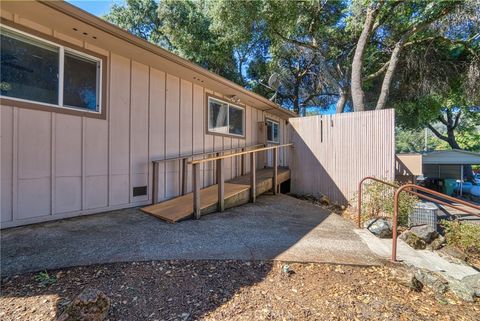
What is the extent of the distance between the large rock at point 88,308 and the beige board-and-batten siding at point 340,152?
18.6 ft

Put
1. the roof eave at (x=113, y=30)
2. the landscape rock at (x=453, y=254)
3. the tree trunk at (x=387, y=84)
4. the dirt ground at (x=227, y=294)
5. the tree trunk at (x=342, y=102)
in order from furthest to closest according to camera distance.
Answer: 1. the tree trunk at (x=342, y=102)
2. the tree trunk at (x=387, y=84)
3. the landscape rock at (x=453, y=254)
4. the roof eave at (x=113, y=30)
5. the dirt ground at (x=227, y=294)

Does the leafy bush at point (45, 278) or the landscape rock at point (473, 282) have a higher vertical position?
the leafy bush at point (45, 278)

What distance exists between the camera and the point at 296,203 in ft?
19.2

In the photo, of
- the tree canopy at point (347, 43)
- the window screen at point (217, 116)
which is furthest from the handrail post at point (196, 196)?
the tree canopy at point (347, 43)

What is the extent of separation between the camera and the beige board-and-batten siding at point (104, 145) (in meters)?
3.42

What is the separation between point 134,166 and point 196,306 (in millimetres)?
3288

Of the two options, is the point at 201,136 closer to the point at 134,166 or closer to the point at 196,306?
the point at 134,166

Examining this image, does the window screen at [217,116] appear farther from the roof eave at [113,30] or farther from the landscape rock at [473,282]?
the landscape rock at [473,282]

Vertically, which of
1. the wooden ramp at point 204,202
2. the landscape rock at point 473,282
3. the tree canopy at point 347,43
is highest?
the tree canopy at point 347,43

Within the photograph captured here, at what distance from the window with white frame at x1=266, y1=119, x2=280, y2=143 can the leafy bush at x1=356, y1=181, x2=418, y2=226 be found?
4445mm

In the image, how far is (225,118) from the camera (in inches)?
279

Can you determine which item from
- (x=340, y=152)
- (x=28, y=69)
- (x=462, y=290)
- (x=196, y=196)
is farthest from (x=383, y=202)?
(x=28, y=69)

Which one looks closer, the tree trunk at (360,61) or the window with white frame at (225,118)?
the window with white frame at (225,118)

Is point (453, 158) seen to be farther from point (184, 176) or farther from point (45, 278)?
point (45, 278)
